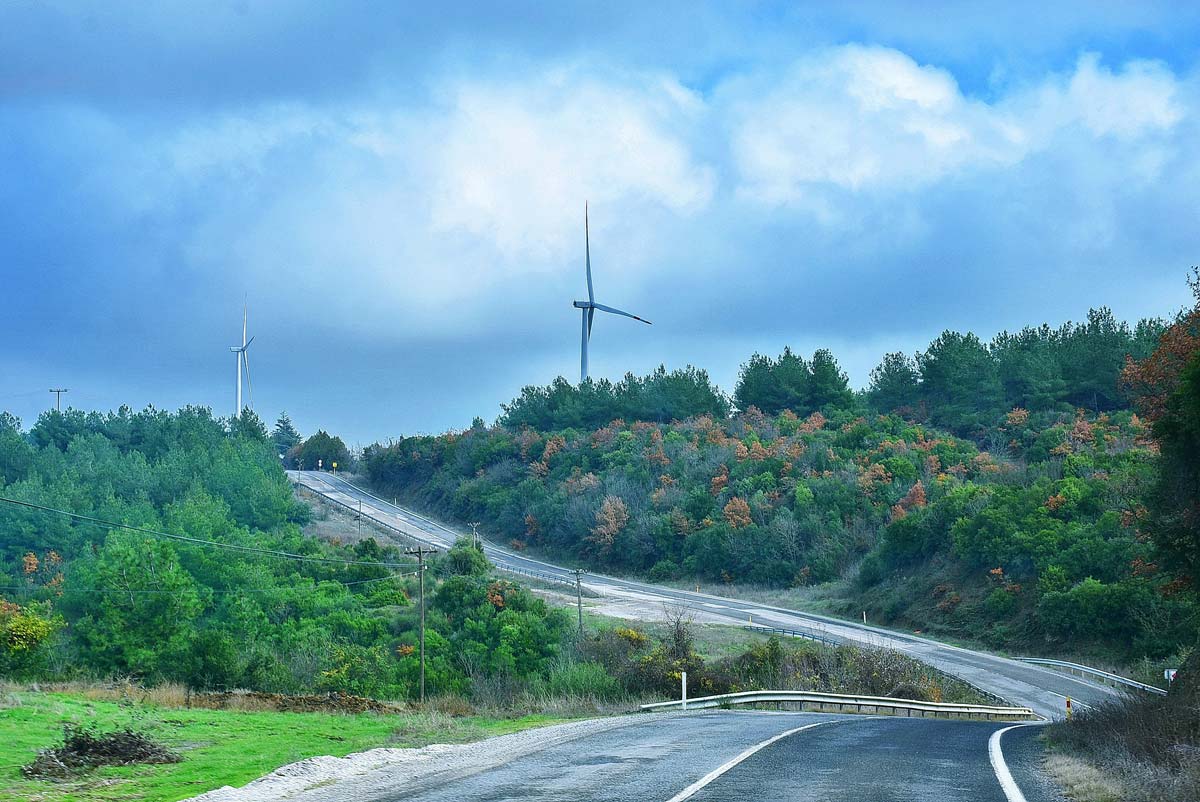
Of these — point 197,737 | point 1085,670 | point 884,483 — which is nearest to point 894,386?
Result: point 884,483

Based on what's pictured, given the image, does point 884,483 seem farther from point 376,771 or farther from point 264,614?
point 376,771

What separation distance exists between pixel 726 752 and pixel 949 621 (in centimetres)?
5432

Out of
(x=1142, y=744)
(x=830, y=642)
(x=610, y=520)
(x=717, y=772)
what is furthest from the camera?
(x=610, y=520)

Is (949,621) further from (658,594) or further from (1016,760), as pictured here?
(1016,760)

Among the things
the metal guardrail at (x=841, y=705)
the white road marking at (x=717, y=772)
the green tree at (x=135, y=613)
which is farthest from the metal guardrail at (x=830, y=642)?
the green tree at (x=135, y=613)

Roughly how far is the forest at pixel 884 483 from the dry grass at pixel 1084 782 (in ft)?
41.9

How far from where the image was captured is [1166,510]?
24.4 meters

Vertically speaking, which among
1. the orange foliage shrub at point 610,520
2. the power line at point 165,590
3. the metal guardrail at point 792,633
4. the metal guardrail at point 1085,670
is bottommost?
the metal guardrail at point 1085,670

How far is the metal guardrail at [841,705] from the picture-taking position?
2983 centimetres

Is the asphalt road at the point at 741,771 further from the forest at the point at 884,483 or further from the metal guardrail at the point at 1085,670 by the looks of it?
the metal guardrail at the point at 1085,670

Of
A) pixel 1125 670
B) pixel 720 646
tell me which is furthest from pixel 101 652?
pixel 1125 670

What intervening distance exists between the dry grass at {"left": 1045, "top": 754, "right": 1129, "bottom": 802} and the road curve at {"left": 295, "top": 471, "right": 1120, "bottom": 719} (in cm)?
1000

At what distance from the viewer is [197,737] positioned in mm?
19000

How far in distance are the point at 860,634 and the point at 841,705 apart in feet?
101
